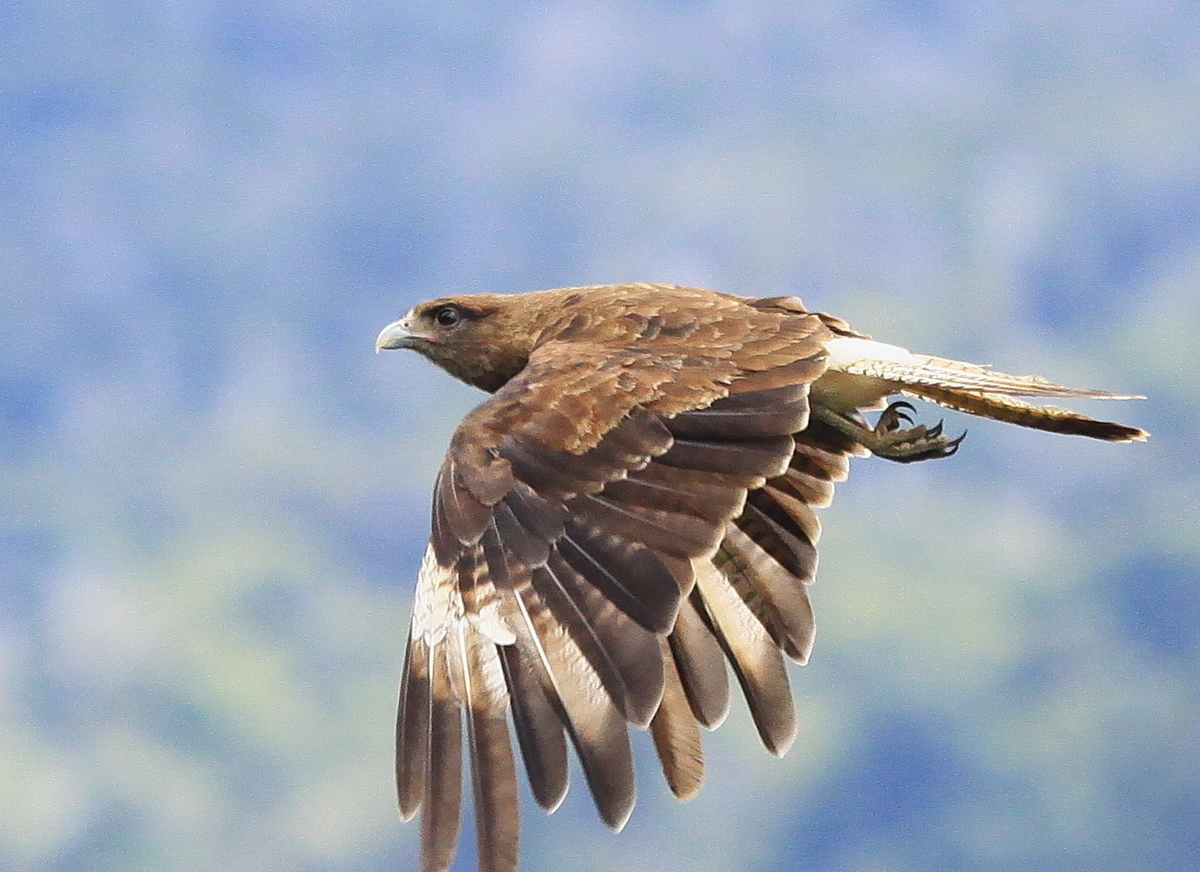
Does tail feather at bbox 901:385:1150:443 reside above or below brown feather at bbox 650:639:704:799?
above

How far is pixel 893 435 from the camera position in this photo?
20.3ft

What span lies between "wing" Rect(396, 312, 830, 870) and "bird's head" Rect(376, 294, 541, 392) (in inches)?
43.8

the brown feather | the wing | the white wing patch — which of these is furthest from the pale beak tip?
the brown feather

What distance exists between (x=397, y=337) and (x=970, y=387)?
259 cm

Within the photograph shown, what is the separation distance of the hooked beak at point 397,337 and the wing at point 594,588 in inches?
66.3

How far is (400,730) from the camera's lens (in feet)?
15.9

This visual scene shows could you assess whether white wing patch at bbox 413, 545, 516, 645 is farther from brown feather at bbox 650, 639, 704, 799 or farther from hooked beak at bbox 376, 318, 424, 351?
hooked beak at bbox 376, 318, 424, 351

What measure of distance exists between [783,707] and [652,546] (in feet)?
3.06

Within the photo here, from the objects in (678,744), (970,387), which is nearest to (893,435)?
(970,387)

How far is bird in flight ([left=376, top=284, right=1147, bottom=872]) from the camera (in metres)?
4.68

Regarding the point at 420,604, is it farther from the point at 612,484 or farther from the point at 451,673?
the point at 612,484

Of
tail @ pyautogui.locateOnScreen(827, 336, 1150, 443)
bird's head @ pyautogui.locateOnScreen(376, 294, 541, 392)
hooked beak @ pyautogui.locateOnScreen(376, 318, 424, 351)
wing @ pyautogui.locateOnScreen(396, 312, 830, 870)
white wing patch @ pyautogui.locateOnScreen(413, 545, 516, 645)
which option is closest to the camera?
wing @ pyautogui.locateOnScreen(396, 312, 830, 870)

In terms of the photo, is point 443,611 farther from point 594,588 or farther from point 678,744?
point 678,744

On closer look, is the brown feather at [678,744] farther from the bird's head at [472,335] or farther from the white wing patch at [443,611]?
the bird's head at [472,335]
